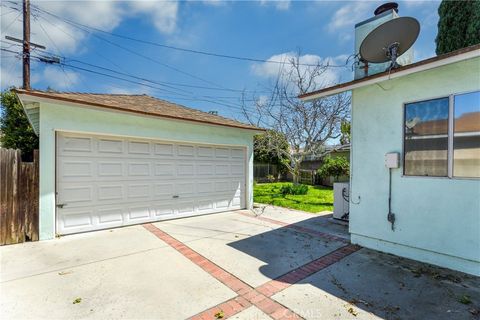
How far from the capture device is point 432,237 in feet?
13.0

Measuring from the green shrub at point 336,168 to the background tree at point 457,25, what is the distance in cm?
856

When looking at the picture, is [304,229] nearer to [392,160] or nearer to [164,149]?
[392,160]

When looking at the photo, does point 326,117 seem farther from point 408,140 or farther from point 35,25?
point 35,25

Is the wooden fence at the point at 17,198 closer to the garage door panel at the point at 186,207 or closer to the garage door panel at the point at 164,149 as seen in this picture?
the garage door panel at the point at 164,149

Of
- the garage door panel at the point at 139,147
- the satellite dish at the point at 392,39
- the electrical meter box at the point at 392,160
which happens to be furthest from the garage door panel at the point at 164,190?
the satellite dish at the point at 392,39

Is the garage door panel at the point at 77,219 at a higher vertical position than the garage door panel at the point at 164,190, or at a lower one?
lower

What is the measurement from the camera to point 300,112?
14.3 m

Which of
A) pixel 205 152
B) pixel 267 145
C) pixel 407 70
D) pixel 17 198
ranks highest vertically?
pixel 407 70

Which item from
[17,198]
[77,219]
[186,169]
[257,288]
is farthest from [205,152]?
[257,288]

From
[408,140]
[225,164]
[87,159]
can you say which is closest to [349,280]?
[408,140]

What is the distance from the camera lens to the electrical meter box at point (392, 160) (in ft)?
14.3

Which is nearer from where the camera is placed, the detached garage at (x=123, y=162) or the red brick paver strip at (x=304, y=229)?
the detached garage at (x=123, y=162)

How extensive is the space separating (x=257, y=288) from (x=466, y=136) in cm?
402

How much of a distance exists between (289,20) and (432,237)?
913cm
